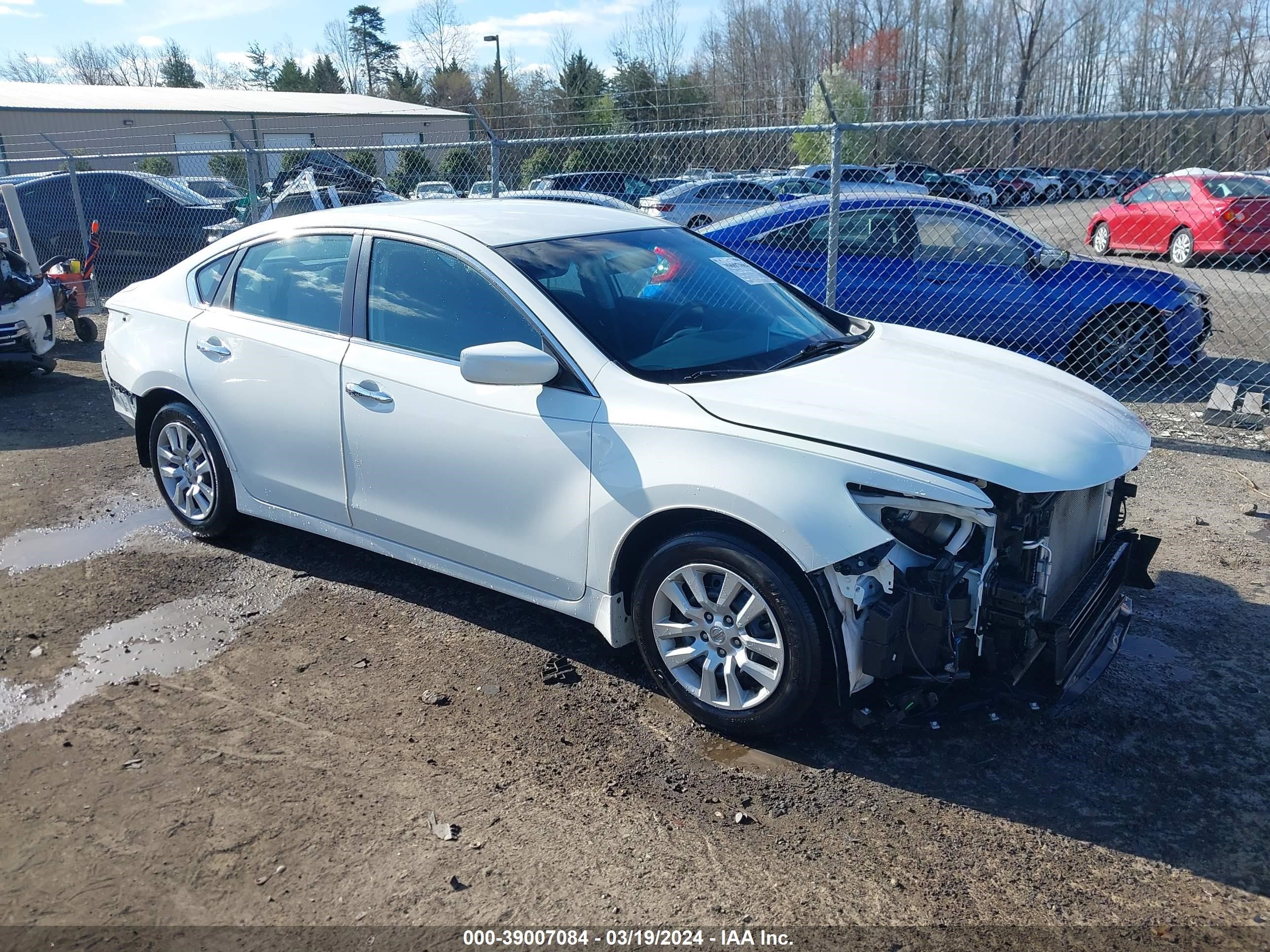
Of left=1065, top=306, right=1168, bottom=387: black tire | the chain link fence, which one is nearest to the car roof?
the chain link fence

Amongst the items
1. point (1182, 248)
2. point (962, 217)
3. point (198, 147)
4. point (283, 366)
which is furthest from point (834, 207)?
point (198, 147)

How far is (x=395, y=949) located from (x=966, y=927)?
1.50 metres

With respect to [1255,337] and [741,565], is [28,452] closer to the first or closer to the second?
[741,565]

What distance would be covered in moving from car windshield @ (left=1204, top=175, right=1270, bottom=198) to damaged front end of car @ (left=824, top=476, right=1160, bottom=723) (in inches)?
457

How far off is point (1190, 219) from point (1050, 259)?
26.1 feet

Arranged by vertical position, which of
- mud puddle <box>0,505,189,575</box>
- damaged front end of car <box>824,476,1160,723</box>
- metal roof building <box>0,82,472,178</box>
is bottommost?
mud puddle <box>0,505,189,575</box>

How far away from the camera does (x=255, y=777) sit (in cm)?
335

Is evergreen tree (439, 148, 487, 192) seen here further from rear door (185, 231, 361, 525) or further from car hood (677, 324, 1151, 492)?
car hood (677, 324, 1151, 492)

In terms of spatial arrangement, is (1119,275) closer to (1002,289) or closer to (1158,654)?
(1002,289)

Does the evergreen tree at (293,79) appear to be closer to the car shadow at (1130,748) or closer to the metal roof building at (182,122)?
the metal roof building at (182,122)

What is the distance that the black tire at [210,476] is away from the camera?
4.99 metres

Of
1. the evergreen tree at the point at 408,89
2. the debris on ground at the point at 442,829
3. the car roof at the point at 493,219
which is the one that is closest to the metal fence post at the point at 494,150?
the car roof at the point at 493,219

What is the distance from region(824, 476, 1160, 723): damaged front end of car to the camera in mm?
3086

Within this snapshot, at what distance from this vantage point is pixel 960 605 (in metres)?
3.07
